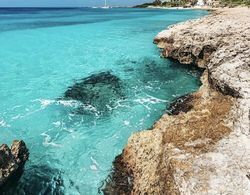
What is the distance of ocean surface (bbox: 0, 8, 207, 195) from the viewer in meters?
13.3

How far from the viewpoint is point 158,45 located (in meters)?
38.0

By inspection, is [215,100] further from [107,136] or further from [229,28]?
[229,28]

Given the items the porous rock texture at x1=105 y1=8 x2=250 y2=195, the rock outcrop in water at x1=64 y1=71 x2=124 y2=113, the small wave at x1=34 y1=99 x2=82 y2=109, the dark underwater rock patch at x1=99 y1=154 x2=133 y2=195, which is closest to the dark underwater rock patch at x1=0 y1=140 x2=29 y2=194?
the dark underwater rock patch at x1=99 y1=154 x2=133 y2=195

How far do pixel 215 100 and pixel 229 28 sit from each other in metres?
12.7

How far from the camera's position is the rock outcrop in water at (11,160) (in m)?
11.3

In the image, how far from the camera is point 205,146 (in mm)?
10141

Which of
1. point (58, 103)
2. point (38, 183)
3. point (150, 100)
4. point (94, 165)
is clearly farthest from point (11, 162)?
point (150, 100)

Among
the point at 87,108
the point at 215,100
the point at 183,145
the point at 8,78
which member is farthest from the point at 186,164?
the point at 8,78

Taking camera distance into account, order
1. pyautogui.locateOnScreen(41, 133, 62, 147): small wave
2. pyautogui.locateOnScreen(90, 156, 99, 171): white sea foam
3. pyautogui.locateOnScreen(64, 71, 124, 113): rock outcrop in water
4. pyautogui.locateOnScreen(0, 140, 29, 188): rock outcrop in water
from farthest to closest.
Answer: pyautogui.locateOnScreen(64, 71, 124, 113): rock outcrop in water → pyautogui.locateOnScreen(41, 133, 62, 147): small wave → pyautogui.locateOnScreen(90, 156, 99, 171): white sea foam → pyautogui.locateOnScreen(0, 140, 29, 188): rock outcrop in water

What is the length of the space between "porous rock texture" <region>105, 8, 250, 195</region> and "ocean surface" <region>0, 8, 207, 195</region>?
2254 millimetres

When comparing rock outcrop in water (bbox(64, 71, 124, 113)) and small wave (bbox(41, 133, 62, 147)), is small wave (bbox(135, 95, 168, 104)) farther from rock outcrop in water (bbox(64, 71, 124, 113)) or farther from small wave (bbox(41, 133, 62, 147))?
small wave (bbox(41, 133, 62, 147))

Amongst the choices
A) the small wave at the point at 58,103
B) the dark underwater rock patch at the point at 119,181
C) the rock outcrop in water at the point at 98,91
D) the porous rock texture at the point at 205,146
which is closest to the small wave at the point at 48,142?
the rock outcrop in water at the point at 98,91

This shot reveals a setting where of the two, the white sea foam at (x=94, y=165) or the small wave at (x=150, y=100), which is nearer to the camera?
the white sea foam at (x=94, y=165)

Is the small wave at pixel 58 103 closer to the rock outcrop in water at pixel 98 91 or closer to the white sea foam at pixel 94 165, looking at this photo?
the rock outcrop in water at pixel 98 91
